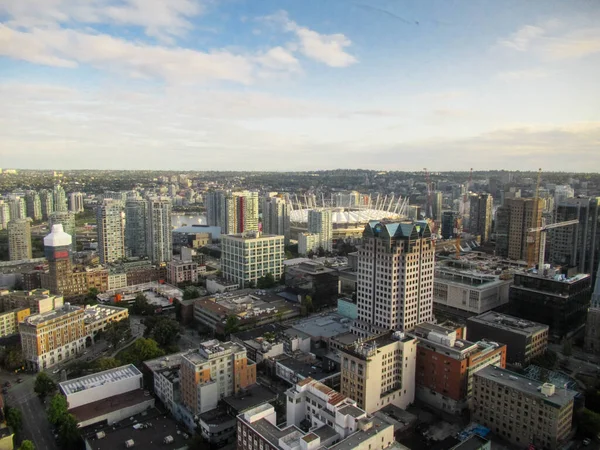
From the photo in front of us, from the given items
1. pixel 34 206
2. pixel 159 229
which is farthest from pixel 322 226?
pixel 34 206

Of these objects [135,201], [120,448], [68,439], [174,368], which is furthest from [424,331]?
[135,201]

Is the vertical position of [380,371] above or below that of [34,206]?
below

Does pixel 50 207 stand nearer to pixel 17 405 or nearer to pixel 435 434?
pixel 17 405

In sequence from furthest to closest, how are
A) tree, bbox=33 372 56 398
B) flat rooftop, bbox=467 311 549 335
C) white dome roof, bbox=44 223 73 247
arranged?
1. white dome roof, bbox=44 223 73 247
2. flat rooftop, bbox=467 311 549 335
3. tree, bbox=33 372 56 398

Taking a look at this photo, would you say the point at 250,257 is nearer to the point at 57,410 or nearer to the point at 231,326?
the point at 231,326

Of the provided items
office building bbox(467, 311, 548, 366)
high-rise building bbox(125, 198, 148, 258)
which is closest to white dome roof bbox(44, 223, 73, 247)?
high-rise building bbox(125, 198, 148, 258)

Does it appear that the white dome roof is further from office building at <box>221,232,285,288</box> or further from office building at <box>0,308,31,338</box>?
office building at <box>221,232,285,288</box>

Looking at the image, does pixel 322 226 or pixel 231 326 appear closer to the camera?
pixel 231 326
